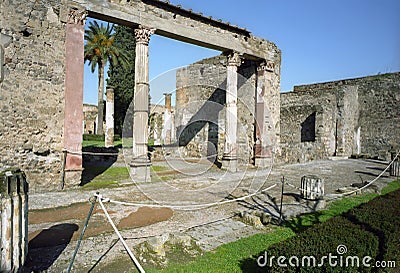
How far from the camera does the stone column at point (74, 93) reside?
25.7 ft

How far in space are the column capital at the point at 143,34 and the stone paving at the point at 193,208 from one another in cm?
458

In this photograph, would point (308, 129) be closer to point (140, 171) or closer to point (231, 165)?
point (231, 165)

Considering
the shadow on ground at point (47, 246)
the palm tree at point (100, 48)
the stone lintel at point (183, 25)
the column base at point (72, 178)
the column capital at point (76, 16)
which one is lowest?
the shadow on ground at point (47, 246)

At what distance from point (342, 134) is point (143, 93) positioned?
14767mm

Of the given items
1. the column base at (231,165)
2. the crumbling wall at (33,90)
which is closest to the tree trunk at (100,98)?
the column base at (231,165)

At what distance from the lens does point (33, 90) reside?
24.4 ft

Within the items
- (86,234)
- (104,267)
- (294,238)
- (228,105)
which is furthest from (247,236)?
(228,105)

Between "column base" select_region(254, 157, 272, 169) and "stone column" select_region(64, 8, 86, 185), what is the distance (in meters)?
7.88

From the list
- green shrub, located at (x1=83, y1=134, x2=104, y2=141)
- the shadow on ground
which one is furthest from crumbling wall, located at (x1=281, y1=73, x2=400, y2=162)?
green shrub, located at (x1=83, y1=134, x2=104, y2=141)

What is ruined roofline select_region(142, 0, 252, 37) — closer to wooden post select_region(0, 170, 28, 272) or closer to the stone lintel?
the stone lintel

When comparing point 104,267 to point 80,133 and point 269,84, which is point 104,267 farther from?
point 269,84

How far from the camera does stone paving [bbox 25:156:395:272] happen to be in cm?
382

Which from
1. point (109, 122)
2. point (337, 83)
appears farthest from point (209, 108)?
point (337, 83)

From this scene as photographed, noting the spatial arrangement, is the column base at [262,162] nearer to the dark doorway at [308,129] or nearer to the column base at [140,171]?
the column base at [140,171]
